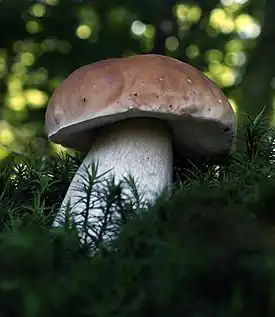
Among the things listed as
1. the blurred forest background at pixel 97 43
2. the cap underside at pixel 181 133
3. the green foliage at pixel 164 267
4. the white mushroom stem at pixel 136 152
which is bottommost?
the green foliage at pixel 164 267

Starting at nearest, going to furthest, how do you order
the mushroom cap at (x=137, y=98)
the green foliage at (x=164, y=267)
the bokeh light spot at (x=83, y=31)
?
the green foliage at (x=164, y=267), the mushroom cap at (x=137, y=98), the bokeh light spot at (x=83, y=31)

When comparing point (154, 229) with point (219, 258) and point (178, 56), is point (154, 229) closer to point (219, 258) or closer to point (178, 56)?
point (219, 258)

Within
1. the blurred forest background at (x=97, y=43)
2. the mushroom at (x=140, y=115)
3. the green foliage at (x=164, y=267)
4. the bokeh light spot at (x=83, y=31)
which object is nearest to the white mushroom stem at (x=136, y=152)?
the mushroom at (x=140, y=115)

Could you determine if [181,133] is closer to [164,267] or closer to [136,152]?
[136,152]

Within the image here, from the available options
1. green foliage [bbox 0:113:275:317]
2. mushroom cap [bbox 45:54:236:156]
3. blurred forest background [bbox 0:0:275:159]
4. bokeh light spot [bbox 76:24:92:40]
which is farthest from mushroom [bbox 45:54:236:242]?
bokeh light spot [bbox 76:24:92:40]

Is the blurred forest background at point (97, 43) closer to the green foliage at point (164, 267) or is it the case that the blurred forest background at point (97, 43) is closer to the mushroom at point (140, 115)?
the mushroom at point (140, 115)

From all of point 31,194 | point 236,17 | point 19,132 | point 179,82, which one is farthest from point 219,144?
point 236,17
